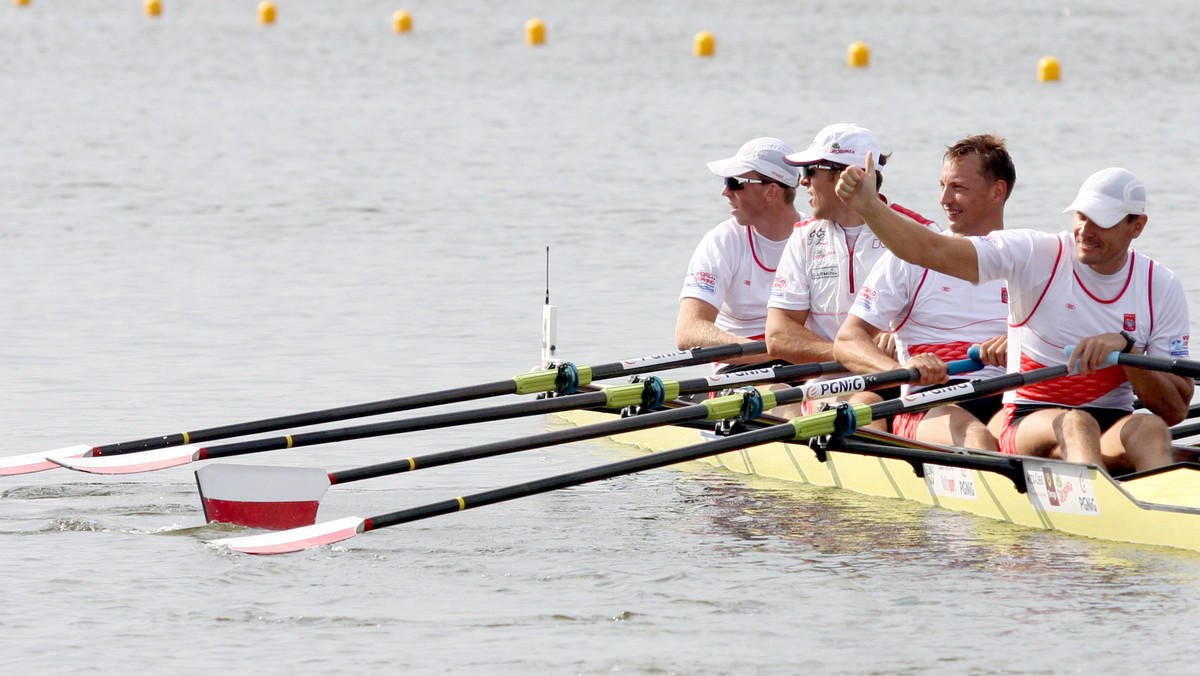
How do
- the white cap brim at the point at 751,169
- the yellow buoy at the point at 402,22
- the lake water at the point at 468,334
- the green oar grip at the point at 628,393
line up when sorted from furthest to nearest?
1. the yellow buoy at the point at 402,22
2. the white cap brim at the point at 751,169
3. the green oar grip at the point at 628,393
4. the lake water at the point at 468,334

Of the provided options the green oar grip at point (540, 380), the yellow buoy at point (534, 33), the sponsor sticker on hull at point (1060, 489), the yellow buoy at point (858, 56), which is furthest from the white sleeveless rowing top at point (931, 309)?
the yellow buoy at point (534, 33)

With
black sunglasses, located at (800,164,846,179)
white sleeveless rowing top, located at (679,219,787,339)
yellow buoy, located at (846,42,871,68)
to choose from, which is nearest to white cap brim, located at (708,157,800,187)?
white sleeveless rowing top, located at (679,219,787,339)

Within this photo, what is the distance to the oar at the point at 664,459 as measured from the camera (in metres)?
6.04

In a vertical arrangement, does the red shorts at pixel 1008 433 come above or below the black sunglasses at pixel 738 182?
below

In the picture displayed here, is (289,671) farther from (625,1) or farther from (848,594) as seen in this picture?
(625,1)

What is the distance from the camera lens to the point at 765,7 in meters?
A: 43.5

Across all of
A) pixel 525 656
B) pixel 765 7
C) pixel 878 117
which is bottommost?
pixel 525 656

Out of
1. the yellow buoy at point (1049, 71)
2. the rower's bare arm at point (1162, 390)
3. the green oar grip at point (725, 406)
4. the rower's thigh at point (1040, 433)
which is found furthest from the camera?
the yellow buoy at point (1049, 71)

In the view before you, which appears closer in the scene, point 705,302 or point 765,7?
point 705,302

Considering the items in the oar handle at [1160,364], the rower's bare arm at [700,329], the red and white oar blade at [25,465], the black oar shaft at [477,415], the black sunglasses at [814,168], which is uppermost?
the black sunglasses at [814,168]

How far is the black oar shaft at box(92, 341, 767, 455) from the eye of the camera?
23.4 ft

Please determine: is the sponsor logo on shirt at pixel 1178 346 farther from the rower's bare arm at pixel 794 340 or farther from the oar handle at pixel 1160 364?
the rower's bare arm at pixel 794 340

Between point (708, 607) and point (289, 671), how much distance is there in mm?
1332

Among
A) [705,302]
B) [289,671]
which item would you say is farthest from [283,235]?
[289,671]
